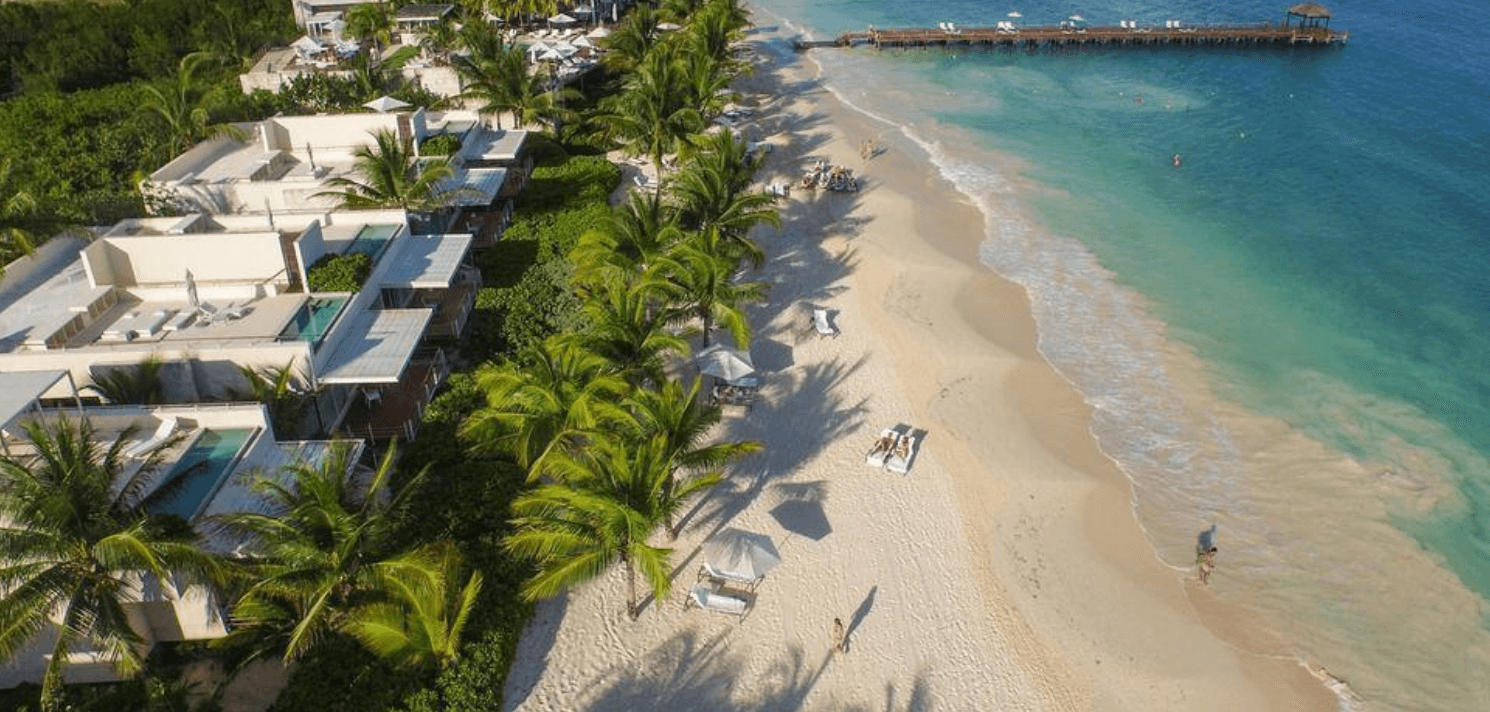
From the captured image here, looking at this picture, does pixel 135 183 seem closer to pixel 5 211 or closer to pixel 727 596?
pixel 5 211

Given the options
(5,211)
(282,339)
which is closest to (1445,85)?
(282,339)

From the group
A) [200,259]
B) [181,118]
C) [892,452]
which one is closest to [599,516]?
[892,452]

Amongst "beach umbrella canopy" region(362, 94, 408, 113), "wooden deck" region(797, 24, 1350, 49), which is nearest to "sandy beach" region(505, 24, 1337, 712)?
"beach umbrella canopy" region(362, 94, 408, 113)

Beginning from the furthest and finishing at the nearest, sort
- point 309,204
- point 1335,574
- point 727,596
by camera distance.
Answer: point 309,204
point 1335,574
point 727,596

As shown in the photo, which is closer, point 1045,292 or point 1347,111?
point 1045,292

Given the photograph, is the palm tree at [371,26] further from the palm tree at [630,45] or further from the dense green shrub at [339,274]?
the dense green shrub at [339,274]

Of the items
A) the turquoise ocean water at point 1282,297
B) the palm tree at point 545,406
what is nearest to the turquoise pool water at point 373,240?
the palm tree at point 545,406
